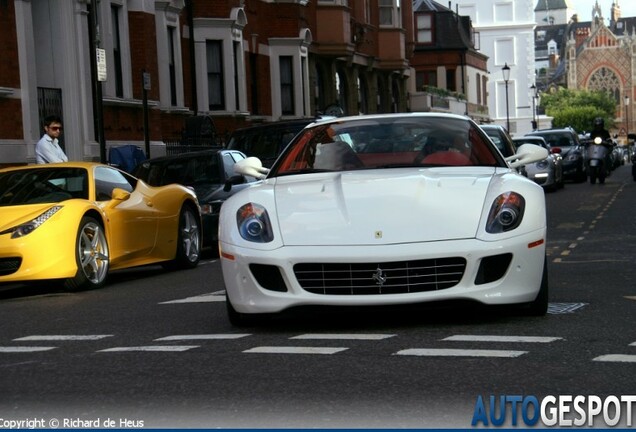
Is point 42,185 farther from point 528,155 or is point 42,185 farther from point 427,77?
point 427,77

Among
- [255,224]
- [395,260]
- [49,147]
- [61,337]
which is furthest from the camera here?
[49,147]

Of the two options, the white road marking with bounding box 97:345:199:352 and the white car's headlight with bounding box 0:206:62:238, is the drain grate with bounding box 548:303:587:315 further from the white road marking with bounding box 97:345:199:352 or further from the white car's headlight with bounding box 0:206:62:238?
the white car's headlight with bounding box 0:206:62:238

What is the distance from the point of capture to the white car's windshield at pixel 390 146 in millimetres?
10125

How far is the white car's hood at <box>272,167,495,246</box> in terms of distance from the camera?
867 cm

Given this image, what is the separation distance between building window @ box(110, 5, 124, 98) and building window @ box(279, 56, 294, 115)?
13.3 m

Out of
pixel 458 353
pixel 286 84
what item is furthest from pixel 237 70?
pixel 458 353

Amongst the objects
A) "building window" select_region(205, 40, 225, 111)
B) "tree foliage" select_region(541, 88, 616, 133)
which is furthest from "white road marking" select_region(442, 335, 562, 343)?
"tree foliage" select_region(541, 88, 616, 133)

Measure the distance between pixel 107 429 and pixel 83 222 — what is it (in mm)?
7997

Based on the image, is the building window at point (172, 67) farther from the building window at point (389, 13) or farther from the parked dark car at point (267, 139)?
the building window at point (389, 13)

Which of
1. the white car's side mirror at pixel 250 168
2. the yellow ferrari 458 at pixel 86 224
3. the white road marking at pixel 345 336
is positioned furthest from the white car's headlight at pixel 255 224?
the yellow ferrari 458 at pixel 86 224

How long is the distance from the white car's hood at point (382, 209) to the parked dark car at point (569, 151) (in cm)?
3387

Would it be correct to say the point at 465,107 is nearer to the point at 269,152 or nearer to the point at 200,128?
the point at 200,128

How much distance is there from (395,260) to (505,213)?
2.74 ft

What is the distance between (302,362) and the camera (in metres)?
7.51
